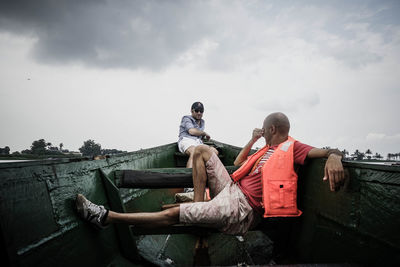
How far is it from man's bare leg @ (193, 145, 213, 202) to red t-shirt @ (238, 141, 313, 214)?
398 mm

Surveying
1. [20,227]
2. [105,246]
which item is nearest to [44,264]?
[20,227]

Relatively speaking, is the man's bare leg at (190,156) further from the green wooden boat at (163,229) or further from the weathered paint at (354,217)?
the weathered paint at (354,217)

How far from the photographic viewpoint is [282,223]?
1847 millimetres

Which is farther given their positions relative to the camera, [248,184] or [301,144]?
[248,184]

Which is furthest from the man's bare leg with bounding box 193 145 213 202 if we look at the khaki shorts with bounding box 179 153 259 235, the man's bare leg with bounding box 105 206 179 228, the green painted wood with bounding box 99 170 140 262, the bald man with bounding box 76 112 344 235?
the green painted wood with bounding box 99 170 140 262

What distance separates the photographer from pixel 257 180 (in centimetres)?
181

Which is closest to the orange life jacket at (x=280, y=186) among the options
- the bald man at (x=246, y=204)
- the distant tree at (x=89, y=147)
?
the bald man at (x=246, y=204)

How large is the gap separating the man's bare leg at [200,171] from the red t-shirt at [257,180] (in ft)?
1.31

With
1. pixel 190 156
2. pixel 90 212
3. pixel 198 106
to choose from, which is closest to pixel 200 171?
pixel 90 212

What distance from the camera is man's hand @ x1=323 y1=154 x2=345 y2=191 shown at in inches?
52.1

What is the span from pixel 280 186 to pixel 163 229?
118 centimetres

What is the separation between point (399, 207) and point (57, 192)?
7.29 ft

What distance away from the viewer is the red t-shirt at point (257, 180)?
5.50ft

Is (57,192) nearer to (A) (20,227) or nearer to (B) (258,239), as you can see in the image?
(A) (20,227)
